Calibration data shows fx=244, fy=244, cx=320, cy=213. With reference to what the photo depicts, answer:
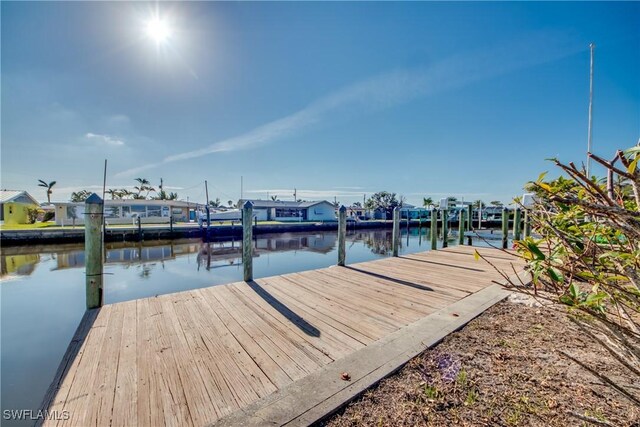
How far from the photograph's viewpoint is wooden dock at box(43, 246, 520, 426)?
153cm

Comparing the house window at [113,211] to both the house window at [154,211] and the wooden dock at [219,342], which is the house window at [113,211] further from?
the wooden dock at [219,342]

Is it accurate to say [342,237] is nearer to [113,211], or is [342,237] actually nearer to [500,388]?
[500,388]

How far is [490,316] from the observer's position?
108 inches

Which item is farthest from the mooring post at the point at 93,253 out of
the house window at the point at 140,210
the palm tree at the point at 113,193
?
the palm tree at the point at 113,193

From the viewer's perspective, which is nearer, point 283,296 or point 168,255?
point 283,296

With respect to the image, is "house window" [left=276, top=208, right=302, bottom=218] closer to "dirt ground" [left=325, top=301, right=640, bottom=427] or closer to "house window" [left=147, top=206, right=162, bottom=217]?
"house window" [left=147, top=206, right=162, bottom=217]

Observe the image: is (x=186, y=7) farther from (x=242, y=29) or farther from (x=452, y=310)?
(x=452, y=310)

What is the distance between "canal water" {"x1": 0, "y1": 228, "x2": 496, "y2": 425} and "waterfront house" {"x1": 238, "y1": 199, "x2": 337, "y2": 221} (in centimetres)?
1937

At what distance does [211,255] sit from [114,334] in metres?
9.17

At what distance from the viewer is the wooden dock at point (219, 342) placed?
60.2 inches

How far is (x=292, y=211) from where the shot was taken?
34219mm

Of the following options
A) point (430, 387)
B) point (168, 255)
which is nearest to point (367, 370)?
point (430, 387)

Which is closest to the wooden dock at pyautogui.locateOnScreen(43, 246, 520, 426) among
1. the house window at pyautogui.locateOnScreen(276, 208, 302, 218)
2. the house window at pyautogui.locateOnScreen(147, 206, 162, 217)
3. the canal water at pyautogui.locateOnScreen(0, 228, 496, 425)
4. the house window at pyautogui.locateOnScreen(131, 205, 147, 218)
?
the canal water at pyautogui.locateOnScreen(0, 228, 496, 425)

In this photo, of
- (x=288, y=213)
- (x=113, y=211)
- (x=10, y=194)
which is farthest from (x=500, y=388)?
(x=10, y=194)
